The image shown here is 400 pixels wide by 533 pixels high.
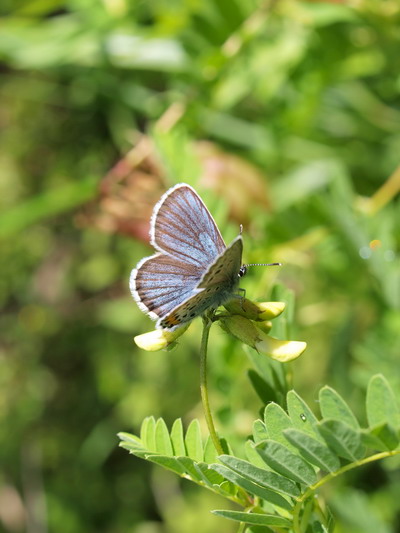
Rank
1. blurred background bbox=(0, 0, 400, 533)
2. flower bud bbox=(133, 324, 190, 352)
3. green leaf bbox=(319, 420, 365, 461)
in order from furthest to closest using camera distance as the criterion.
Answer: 1. blurred background bbox=(0, 0, 400, 533)
2. flower bud bbox=(133, 324, 190, 352)
3. green leaf bbox=(319, 420, 365, 461)

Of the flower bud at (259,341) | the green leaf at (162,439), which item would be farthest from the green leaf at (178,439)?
the flower bud at (259,341)

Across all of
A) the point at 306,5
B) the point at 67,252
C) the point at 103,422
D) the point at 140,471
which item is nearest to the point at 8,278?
the point at 67,252

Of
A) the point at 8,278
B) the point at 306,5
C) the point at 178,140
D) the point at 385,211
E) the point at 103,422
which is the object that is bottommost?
the point at 103,422


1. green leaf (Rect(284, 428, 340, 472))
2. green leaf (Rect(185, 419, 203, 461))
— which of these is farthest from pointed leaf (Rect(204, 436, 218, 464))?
green leaf (Rect(284, 428, 340, 472))

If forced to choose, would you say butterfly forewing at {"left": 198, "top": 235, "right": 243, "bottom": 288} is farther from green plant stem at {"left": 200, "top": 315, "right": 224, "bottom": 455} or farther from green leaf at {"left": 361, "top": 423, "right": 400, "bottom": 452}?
green leaf at {"left": 361, "top": 423, "right": 400, "bottom": 452}

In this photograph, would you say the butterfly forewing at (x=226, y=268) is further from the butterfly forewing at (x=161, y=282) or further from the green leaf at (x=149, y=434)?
the green leaf at (x=149, y=434)

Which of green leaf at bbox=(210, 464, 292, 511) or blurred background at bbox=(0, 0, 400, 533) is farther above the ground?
green leaf at bbox=(210, 464, 292, 511)

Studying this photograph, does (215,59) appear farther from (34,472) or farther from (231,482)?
(34,472)
